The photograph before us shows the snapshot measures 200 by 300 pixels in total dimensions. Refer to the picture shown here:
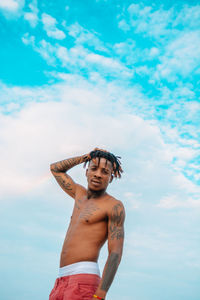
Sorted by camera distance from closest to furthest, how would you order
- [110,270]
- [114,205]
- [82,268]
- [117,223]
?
[110,270]
[82,268]
[117,223]
[114,205]

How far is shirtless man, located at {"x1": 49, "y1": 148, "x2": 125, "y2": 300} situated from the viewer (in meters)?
4.00

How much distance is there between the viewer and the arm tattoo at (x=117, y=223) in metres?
4.22

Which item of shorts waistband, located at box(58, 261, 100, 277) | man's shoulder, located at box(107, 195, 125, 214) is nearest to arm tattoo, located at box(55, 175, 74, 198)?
man's shoulder, located at box(107, 195, 125, 214)

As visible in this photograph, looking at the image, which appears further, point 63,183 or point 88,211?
point 63,183

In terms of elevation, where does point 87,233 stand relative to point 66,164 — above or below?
below

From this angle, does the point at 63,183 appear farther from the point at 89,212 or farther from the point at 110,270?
the point at 110,270

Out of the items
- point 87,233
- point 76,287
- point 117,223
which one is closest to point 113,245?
point 117,223

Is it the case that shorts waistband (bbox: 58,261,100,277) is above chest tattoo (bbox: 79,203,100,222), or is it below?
below

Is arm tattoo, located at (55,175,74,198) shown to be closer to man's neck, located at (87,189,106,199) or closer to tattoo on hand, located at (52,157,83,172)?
tattoo on hand, located at (52,157,83,172)

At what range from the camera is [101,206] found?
178 inches

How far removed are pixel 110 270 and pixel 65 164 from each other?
6.94ft

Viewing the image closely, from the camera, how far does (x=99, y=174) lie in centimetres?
473

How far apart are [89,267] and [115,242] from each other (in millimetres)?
474

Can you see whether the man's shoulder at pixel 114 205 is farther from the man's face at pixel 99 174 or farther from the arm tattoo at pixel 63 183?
the arm tattoo at pixel 63 183
